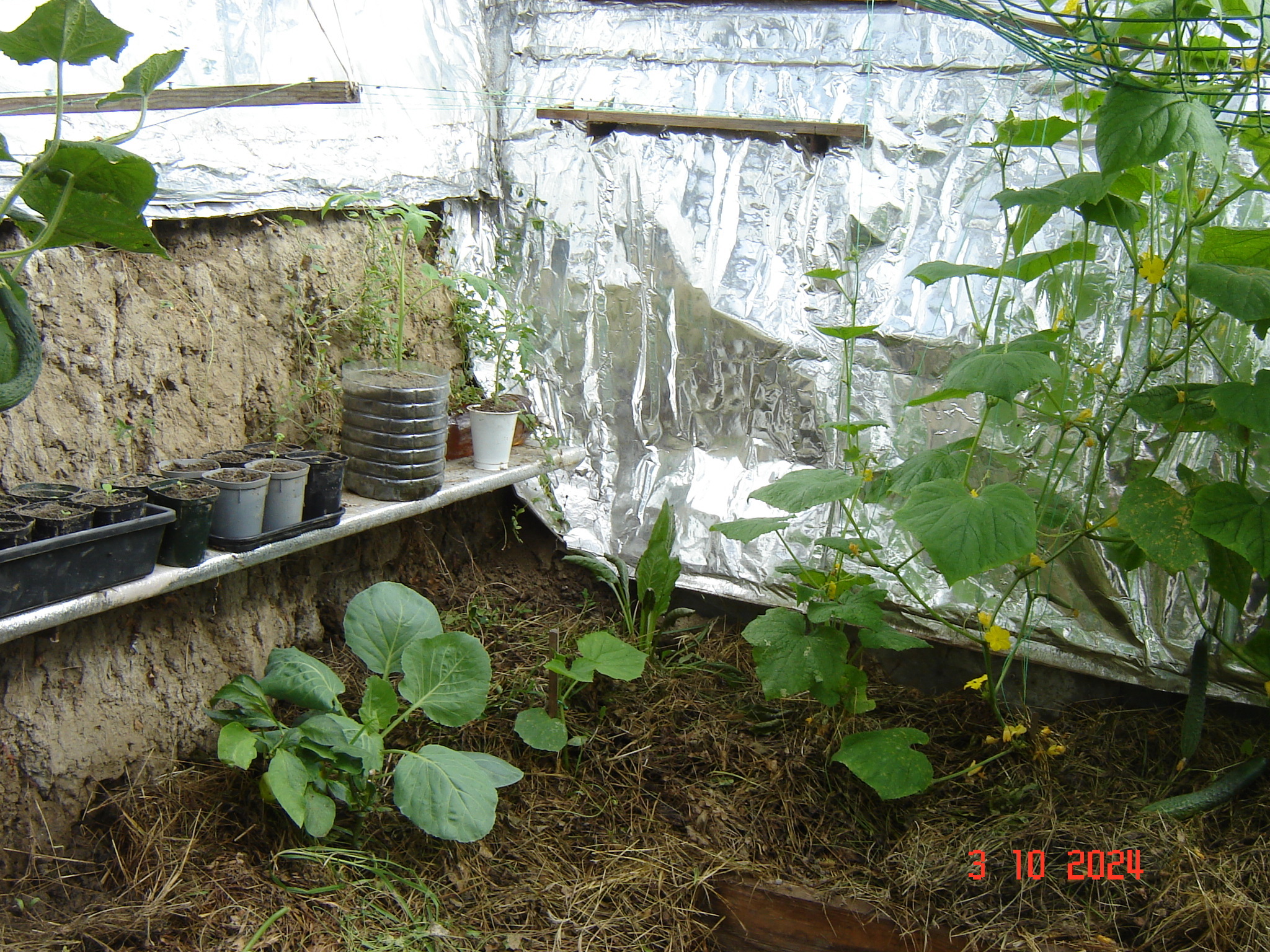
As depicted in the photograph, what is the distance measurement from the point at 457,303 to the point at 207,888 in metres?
1.48

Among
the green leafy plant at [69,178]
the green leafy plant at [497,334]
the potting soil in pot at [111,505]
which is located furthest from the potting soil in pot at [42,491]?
the green leafy plant at [497,334]

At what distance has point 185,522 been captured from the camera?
58.1 inches

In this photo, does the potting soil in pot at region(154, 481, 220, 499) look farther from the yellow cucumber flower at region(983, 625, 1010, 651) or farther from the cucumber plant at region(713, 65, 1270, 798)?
the yellow cucumber flower at region(983, 625, 1010, 651)

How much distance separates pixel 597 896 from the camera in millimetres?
1598

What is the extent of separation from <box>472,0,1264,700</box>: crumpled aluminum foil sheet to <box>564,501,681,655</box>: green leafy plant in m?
0.13

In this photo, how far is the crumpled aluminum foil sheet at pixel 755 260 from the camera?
1.96 meters

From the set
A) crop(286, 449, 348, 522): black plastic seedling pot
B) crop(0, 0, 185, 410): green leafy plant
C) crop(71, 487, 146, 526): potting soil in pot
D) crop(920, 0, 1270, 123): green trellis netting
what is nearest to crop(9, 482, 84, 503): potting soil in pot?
crop(71, 487, 146, 526): potting soil in pot

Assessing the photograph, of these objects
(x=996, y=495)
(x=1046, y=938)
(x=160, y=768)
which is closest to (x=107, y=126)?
(x=160, y=768)

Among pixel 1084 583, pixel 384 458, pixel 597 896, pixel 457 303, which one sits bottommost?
pixel 597 896

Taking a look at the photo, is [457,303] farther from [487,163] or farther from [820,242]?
[820,242]

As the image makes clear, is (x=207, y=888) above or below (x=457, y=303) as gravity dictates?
below

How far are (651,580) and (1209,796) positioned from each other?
122 cm
